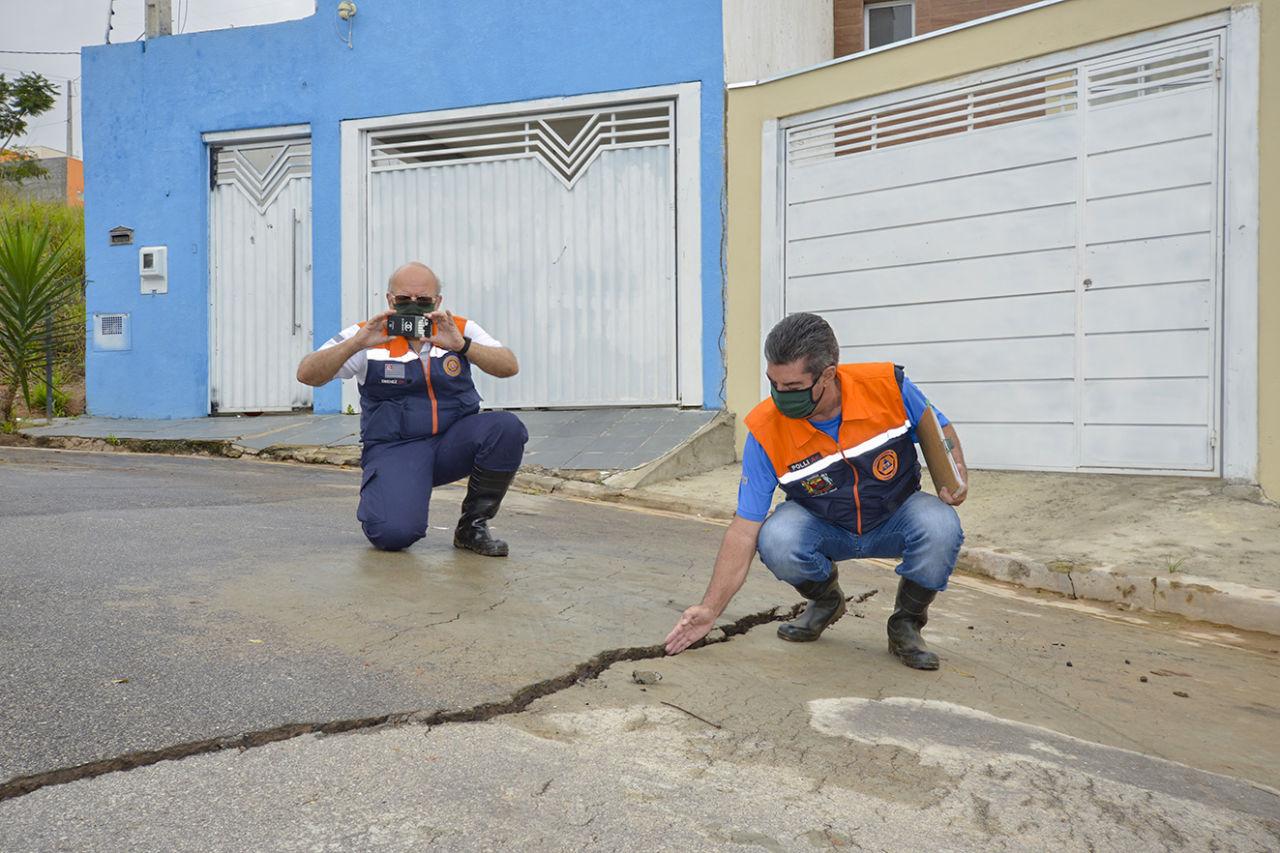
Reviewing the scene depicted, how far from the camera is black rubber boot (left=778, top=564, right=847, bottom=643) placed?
3588mm

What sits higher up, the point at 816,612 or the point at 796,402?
the point at 796,402

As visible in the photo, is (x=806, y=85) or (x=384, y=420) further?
(x=806, y=85)

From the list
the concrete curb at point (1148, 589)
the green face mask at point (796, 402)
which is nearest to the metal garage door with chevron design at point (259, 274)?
the concrete curb at point (1148, 589)

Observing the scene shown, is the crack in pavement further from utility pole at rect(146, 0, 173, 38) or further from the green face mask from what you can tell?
utility pole at rect(146, 0, 173, 38)

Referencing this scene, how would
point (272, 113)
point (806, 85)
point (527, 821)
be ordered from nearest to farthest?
point (527, 821), point (806, 85), point (272, 113)

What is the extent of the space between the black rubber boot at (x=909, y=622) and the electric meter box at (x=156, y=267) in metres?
9.41

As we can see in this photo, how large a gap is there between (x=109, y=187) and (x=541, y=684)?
33.6 ft

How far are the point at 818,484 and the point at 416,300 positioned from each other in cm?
177

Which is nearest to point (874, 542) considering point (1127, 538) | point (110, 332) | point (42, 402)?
point (1127, 538)

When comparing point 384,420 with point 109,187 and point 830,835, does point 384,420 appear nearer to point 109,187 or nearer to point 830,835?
point 830,835

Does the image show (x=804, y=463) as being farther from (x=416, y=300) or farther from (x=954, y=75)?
(x=954, y=75)

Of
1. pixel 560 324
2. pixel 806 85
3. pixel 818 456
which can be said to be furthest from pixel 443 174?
pixel 818 456

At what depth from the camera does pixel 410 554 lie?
175 inches

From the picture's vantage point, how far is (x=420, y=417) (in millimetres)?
4523
